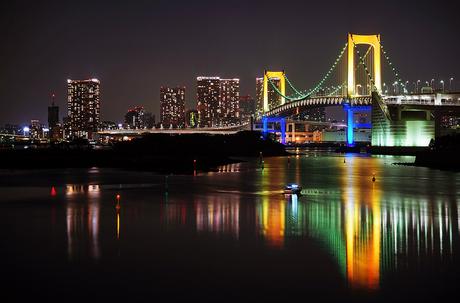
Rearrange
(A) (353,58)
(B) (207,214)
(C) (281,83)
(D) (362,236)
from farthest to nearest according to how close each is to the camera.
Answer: (C) (281,83) → (A) (353,58) → (B) (207,214) → (D) (362,236)

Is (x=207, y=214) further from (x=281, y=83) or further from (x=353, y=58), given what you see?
(x=281, y=83)

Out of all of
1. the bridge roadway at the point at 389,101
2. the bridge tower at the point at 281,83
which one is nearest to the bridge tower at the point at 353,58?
the bridge roadway at the point at 389,101

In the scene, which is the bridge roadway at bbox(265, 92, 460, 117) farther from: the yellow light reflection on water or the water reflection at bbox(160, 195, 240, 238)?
the water reflection at bbox(160, 195, 240, 238)

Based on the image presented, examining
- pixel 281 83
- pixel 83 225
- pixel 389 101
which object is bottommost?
pixel 83 225

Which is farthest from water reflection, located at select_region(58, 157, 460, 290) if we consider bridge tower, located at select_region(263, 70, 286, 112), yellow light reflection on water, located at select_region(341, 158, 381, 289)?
bridge tower, located at select_region(263, 70, 286, 112)

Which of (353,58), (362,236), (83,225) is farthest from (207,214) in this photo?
(353,58)

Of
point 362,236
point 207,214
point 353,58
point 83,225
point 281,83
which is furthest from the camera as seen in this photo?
point 281,83

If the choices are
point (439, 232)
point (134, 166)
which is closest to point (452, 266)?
point (439, 232)
